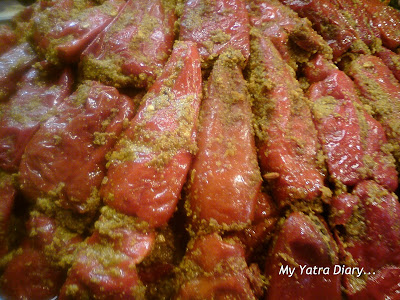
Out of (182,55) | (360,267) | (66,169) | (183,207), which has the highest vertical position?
(182,55)

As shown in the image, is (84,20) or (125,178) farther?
(84,20)

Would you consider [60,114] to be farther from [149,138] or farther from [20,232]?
[20,232]

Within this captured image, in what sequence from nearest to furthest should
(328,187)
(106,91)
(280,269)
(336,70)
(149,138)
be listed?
(280,269) < (149,138) < (328,187) < (106,91) < (336,70)

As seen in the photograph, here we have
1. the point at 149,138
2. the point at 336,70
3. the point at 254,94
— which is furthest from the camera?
the point at 336,70

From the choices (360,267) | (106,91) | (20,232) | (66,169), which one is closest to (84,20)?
(106,91)

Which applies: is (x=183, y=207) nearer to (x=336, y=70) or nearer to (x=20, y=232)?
(x=20, y=232)

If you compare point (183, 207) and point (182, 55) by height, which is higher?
point (182, 55)
